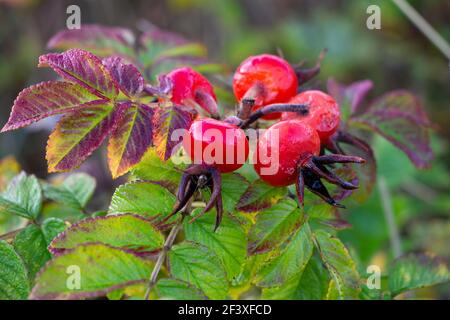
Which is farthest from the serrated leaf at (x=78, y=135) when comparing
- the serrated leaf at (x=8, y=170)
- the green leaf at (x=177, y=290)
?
the serrated leaf at (x=8, y=170)

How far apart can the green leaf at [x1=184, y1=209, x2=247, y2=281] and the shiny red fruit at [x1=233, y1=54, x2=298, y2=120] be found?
27cm

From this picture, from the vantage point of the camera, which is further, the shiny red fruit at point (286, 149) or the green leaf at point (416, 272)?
the green leaf at point (416, 272)

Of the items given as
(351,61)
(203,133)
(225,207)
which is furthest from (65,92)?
(351,61)

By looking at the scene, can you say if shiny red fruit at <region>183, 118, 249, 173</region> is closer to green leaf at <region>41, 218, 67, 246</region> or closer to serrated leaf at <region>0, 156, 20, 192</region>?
green leaf at <region>41, 218, 67, 246</region>

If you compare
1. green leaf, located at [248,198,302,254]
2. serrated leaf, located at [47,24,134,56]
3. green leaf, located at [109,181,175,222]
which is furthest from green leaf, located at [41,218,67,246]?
serrated leaf, located at [47,24,134,56]

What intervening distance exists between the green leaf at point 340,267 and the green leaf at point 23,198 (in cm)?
57

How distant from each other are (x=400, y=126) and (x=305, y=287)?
1.70 ft

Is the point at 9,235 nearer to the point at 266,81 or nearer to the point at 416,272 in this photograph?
the point at 266,81

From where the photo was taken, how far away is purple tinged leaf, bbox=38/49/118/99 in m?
0.95

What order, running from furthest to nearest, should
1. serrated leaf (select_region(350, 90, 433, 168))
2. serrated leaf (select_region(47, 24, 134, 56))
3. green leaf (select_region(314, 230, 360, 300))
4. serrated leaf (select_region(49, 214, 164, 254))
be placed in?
serrated leaf (select_region(47, 24, 134, 56)) < serrated leaf (select_region(350, 90, 433, 168)) < green leaf (select_region(314, 230, 360, 300)) < serrated leaf (select_region(49, 214, 164, 254))

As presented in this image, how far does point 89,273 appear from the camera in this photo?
0.84 metres

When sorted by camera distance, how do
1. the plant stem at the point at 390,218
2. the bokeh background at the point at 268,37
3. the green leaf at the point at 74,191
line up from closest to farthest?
1. the green leaf at the point at 74,191
2. the plant stem at the point at 390,218
3. the bokeh background at the point at 268,37

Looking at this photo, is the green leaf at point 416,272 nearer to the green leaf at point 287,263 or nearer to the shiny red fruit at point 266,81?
the green leaf at point 287,263

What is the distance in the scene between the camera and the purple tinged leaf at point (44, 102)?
3.01 ft
